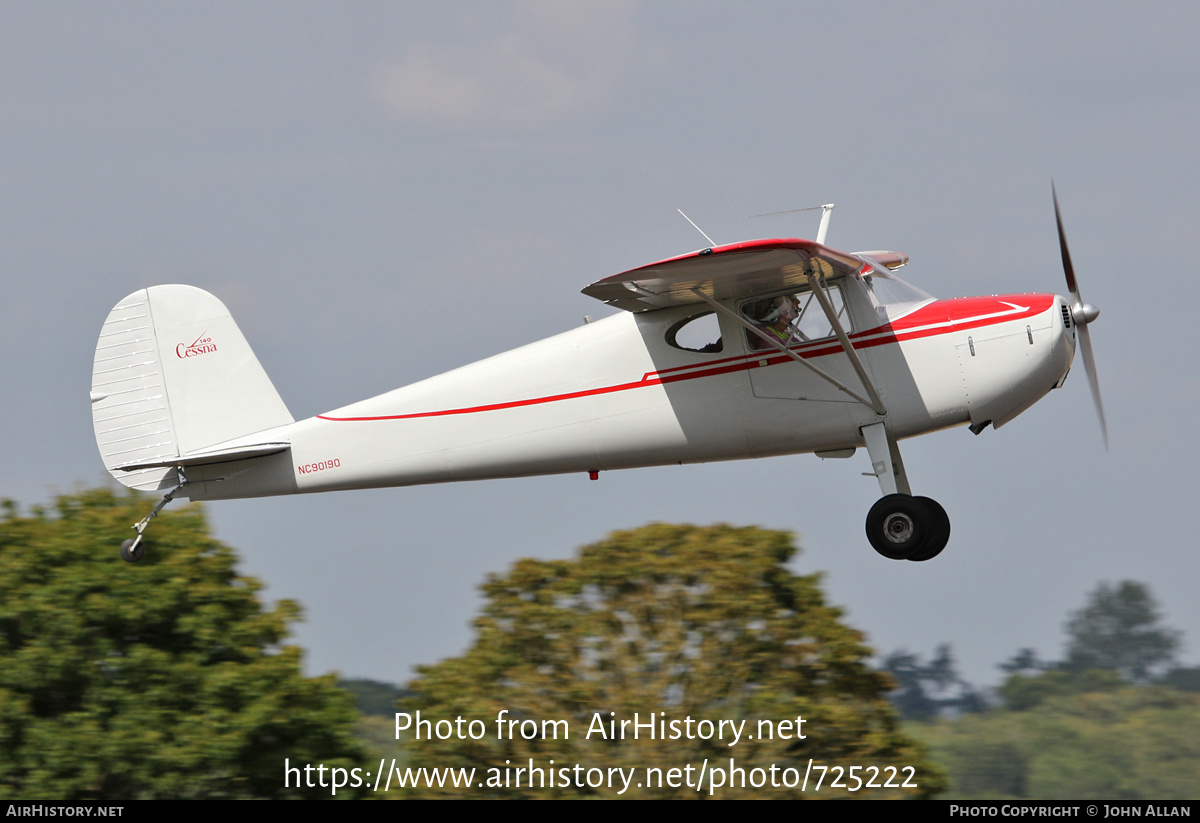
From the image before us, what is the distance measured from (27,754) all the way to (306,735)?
9.50 feet

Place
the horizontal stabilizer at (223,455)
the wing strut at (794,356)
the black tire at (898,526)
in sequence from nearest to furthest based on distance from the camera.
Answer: the wing strut at (794,356) < the black tire at (898,526) < the horizontal stabilizer at (223,455)

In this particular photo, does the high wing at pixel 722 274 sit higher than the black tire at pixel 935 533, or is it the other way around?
the high wing at pixel 722 274

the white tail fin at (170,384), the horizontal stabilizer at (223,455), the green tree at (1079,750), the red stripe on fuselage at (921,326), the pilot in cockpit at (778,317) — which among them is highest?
the white tail fin at (170,384)

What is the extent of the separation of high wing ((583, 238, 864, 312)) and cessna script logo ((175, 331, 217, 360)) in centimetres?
399

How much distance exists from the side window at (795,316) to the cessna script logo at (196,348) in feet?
16.1

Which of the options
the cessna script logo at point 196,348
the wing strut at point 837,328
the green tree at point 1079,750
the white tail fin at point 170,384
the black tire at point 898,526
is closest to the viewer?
the wing strut at point 837,328

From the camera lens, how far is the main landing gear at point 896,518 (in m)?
10.4

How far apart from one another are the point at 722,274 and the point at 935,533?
2.65 metres

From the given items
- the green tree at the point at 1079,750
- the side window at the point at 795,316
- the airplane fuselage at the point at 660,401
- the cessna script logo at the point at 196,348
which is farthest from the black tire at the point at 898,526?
the green tree at the point at 1079,750

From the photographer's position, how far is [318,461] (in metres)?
11.3

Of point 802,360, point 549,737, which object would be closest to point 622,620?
point 549,737

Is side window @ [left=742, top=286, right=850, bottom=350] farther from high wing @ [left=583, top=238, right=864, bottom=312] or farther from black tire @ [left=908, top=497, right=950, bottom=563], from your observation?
black tire @ [left=908, top=497, right=950, bottom=563]

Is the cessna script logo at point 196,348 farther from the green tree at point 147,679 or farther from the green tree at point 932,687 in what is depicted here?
the green tree at point 932,687

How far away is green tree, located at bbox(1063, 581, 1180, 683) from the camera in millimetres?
61406
